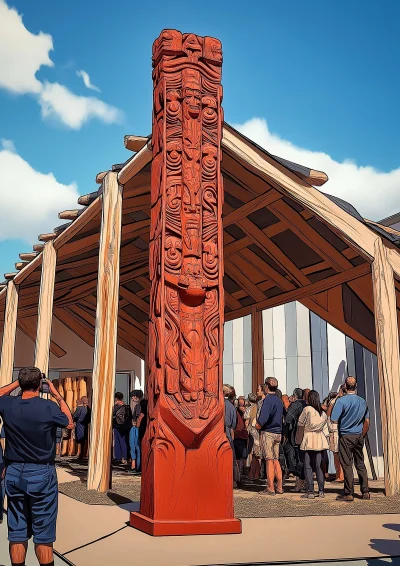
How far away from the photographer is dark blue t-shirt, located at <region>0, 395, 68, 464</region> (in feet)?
12.6

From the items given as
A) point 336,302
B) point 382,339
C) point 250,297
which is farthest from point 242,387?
point 382,339

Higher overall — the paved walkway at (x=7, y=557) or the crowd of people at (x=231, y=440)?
the crowd of people at (x=231, y=440)

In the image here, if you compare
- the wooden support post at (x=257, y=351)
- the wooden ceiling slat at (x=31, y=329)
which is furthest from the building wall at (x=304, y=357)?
the wooden ceiling slat at (x=31, y=329)

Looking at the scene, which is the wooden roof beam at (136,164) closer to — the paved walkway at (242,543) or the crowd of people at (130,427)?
the crowd of people at (130,427)

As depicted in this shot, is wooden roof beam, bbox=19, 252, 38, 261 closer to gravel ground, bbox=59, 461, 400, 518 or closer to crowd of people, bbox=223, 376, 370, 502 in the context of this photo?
gravel ground, bbox=59, 461, 400, 518

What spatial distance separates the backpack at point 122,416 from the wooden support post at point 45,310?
155 cm

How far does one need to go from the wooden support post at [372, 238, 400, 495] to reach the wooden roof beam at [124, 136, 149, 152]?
385cm

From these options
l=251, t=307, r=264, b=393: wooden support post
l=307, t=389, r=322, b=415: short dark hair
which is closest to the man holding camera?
l=307, t=389, r=322, b=415: short dark hair

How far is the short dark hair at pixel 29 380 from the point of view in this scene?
397cm

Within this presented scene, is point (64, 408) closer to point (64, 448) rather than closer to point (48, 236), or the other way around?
point (48, 236)

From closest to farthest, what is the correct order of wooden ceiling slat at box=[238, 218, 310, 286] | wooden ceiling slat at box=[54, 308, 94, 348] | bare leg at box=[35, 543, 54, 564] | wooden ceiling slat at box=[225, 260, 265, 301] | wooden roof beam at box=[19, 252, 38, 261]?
bare leg at box=[35, 543, 54, 564]
wooden ceiling slat at box=[238, 218, 310, 286]
wooden roof beam at box=[19, 252, 38, 261]
wooden ceiling slat at box=[225, 260, 265, 301]
wooden ceiling slat at box=[54, 308, 94, 348]

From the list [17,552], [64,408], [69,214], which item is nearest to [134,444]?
[69,214]

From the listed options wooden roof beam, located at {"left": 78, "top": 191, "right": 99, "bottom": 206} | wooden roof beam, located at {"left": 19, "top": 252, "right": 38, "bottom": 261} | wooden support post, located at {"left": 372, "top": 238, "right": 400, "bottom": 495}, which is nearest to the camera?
wooden support post, located at {"left": 372, "top": 238, "right": 400, "bottom": 495}

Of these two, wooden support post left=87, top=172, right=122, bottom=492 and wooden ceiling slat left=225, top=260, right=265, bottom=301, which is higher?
wooden ceiling slat left=225, top=260, right=265, bottom=301
